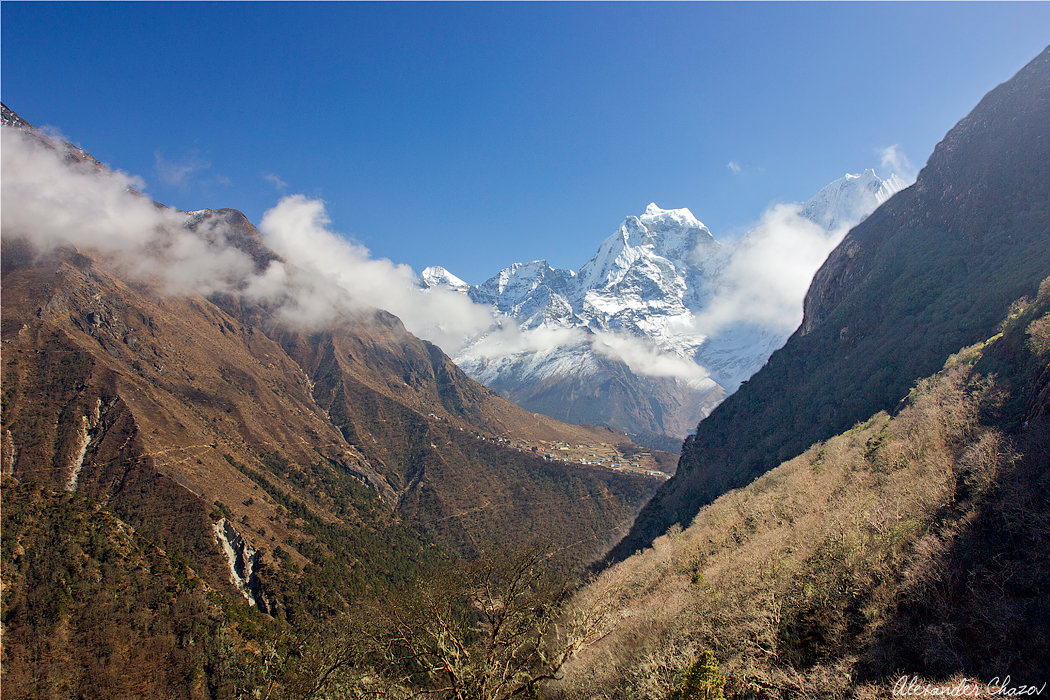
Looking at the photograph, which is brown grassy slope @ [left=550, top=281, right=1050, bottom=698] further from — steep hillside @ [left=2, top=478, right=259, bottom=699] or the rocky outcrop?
the rocky outcrop

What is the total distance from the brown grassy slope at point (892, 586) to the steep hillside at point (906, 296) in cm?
4639

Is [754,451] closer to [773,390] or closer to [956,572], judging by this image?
[773,390]

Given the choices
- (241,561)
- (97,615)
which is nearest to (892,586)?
(97,615)

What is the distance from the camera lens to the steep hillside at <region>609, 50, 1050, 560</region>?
77062 mm

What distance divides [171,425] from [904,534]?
692 feet

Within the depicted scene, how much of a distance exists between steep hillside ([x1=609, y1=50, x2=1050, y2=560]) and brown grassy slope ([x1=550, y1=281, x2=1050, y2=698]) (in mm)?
46387

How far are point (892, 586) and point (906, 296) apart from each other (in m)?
105

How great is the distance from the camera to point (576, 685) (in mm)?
26016

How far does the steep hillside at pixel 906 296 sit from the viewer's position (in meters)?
77.1

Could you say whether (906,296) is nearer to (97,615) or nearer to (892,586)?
(892,586)

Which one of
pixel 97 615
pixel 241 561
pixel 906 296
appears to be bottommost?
pixel 906 296

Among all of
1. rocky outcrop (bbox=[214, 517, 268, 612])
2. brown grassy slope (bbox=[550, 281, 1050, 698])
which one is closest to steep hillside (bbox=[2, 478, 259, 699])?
rocky outcrop (bbox=[214, 517, 268, 612])

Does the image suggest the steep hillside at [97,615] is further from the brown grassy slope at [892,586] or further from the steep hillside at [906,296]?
the steep hillside at [906,296]

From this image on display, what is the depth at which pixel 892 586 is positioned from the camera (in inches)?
742
